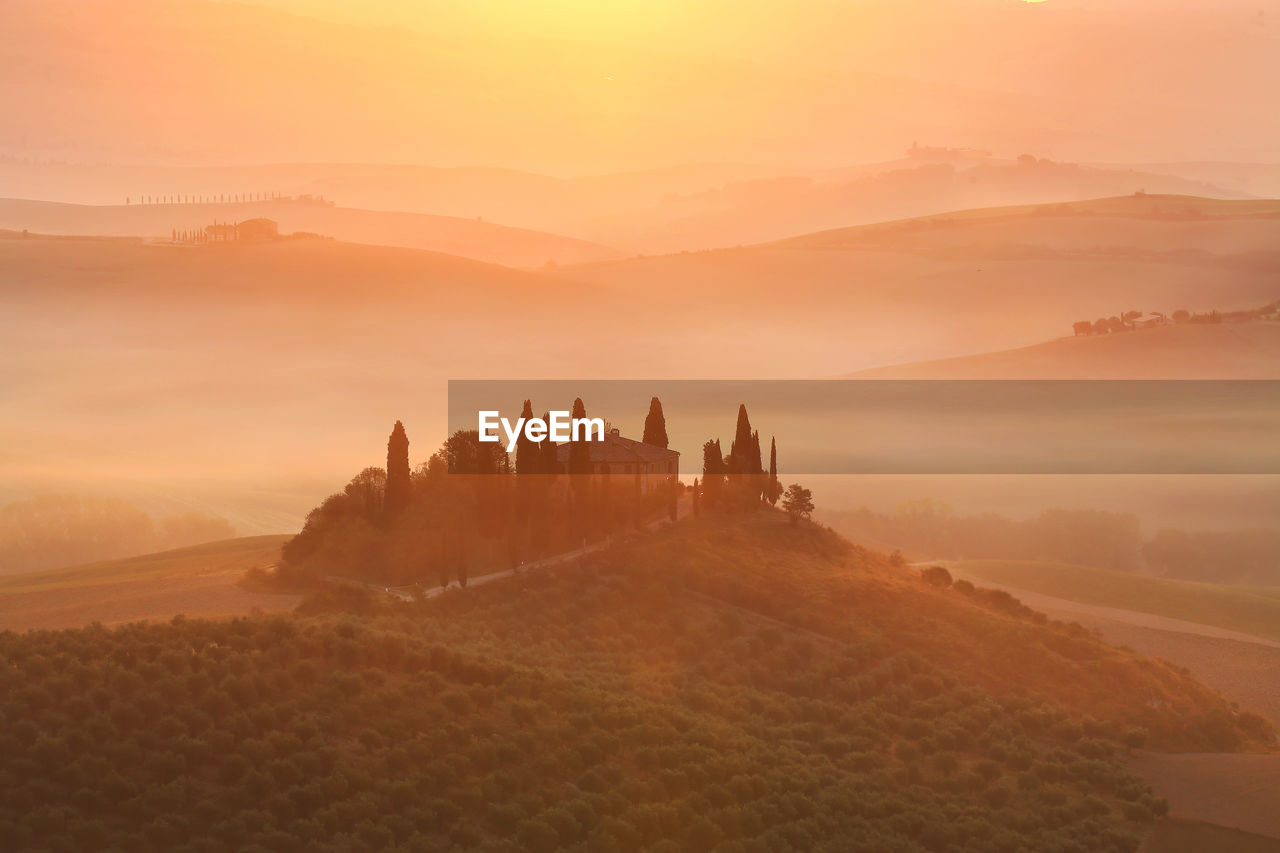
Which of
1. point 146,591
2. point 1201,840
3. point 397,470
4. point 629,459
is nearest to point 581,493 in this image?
point 629,459

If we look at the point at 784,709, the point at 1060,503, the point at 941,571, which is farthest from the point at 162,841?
the point at 1060,503

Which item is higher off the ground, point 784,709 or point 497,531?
point 497,531

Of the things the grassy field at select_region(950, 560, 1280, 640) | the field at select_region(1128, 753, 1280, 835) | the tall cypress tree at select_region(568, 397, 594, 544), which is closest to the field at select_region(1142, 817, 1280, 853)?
the field at select_region(1128, 753, 1280, 835)

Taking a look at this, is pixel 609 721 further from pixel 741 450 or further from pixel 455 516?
pixel 741 450

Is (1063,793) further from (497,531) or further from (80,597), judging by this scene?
(80,597)

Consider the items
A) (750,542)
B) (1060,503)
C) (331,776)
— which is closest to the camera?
(331,776)

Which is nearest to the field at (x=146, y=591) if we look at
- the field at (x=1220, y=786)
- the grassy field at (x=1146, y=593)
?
the field at (x=1220, y=786)
